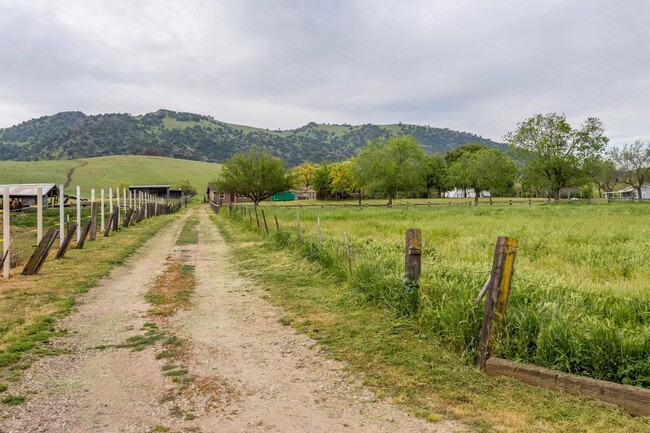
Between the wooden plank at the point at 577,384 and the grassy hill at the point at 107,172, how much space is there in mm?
116587

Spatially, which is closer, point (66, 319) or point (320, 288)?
point (66, 319)

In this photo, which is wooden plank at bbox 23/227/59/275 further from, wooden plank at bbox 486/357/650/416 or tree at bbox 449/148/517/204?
tree at bbox 449/148/517/204

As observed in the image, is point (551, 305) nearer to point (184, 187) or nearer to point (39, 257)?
point (39, 257)

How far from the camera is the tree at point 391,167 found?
2576 inches

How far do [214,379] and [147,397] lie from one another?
73 cm

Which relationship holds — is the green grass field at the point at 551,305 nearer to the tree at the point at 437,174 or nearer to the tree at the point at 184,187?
the tree at the point at 437,174

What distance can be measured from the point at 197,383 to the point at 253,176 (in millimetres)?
59758

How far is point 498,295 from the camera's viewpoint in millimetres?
5379

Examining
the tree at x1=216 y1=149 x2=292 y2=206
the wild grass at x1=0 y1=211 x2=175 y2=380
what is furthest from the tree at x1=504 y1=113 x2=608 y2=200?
the wild grass at x1=0 y1=211 x2=175 y2=380

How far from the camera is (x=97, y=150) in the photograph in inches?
7721

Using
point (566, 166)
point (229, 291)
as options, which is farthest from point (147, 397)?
Result: point (566, 166)

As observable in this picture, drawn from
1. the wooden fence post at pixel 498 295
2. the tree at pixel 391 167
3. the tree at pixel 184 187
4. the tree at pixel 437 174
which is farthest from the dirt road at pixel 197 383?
the tree at pixel 184 187

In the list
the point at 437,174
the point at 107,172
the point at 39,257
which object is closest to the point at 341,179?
the point at 437,174

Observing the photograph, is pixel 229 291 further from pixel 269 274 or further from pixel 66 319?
pixel 66 319
